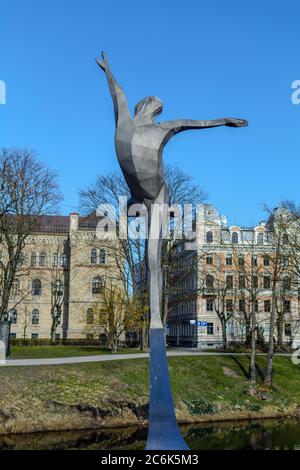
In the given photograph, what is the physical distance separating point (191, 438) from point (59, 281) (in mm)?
46239

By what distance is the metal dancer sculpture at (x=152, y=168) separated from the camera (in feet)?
37.1

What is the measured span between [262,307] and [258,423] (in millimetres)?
33546

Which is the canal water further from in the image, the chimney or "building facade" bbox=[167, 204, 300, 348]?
→ the chimney

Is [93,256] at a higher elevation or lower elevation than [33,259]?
higher

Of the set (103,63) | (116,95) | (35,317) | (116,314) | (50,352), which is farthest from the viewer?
(35,317)

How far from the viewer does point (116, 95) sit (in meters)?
12.2

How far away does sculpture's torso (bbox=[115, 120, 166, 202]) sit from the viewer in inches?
456

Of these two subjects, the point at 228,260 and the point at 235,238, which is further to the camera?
the point at 235,238

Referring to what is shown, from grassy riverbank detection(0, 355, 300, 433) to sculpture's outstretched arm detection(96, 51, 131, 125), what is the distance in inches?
410

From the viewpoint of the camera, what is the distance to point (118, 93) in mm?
12250

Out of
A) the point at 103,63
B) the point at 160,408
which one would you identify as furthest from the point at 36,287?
the point at 160,408

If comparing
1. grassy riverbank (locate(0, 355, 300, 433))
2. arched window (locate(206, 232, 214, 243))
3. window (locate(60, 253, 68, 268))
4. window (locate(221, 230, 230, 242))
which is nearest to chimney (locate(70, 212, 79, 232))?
window (locate(60, 253, 68, 268))

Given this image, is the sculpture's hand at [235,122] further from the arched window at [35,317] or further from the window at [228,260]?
the arched window at [35,317]

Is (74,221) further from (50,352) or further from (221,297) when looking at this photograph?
(50,352)
